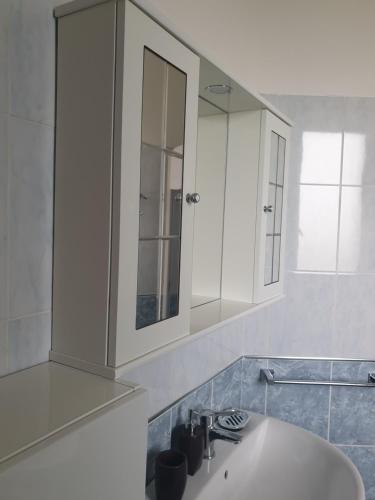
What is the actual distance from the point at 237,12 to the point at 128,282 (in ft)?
4.22

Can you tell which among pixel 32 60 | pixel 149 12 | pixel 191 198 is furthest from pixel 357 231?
pixel 32 60

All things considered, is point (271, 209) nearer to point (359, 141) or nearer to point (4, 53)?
point (359, 141)

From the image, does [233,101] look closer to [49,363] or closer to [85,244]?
[85,244]

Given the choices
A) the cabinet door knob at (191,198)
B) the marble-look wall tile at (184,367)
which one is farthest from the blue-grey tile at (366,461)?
the cabinet door knob at (191,198)

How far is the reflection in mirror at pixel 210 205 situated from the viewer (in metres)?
1.47

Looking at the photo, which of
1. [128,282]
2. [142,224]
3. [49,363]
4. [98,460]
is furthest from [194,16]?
[98,460]

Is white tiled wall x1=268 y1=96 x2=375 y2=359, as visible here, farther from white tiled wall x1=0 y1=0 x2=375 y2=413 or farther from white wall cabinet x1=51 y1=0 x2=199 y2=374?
white wall cabinet x1=51 y1=0 x2=199 y2=374

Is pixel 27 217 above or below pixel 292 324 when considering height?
above

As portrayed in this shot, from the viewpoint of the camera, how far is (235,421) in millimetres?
1437

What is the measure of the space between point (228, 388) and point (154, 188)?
97cm

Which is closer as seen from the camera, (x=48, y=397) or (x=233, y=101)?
(x=48, y=397)

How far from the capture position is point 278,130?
4.84ft

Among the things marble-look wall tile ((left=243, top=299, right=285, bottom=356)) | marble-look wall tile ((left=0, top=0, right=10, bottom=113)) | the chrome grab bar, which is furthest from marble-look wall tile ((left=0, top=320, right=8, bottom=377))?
the chrome grab bar

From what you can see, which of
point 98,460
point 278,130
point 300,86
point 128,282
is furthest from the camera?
point 300,86
